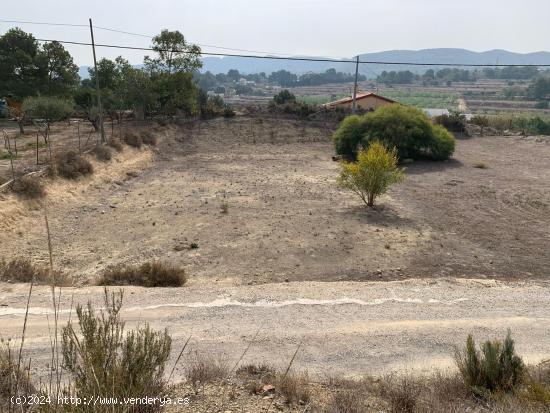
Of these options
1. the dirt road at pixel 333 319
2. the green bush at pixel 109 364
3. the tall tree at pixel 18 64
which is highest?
the tall tree at pixel 18 64

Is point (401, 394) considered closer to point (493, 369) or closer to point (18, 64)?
point (493, 369)

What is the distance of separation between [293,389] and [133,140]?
79.1 feet

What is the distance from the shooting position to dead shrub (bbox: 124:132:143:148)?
2711 cm

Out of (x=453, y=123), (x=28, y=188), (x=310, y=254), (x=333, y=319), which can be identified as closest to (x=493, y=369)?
(x=333, y=319)

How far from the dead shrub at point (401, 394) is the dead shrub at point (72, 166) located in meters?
16.8

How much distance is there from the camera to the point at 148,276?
1114 centimetres

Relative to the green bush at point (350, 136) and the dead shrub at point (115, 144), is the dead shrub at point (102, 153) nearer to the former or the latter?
the dead shrub at point (115, 144)

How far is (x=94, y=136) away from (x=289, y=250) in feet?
70.2

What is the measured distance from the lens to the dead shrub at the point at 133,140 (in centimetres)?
2711

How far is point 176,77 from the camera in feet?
122

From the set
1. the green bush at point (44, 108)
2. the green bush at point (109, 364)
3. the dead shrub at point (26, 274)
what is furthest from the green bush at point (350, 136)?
the green bush at point (109, 364)

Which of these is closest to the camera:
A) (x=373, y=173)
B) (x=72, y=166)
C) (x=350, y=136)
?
Result: (x=373, y=173)

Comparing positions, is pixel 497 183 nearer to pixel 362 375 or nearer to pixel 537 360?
pixel 537 360

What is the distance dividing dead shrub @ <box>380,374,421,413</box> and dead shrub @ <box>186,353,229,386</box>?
208 centimetres
